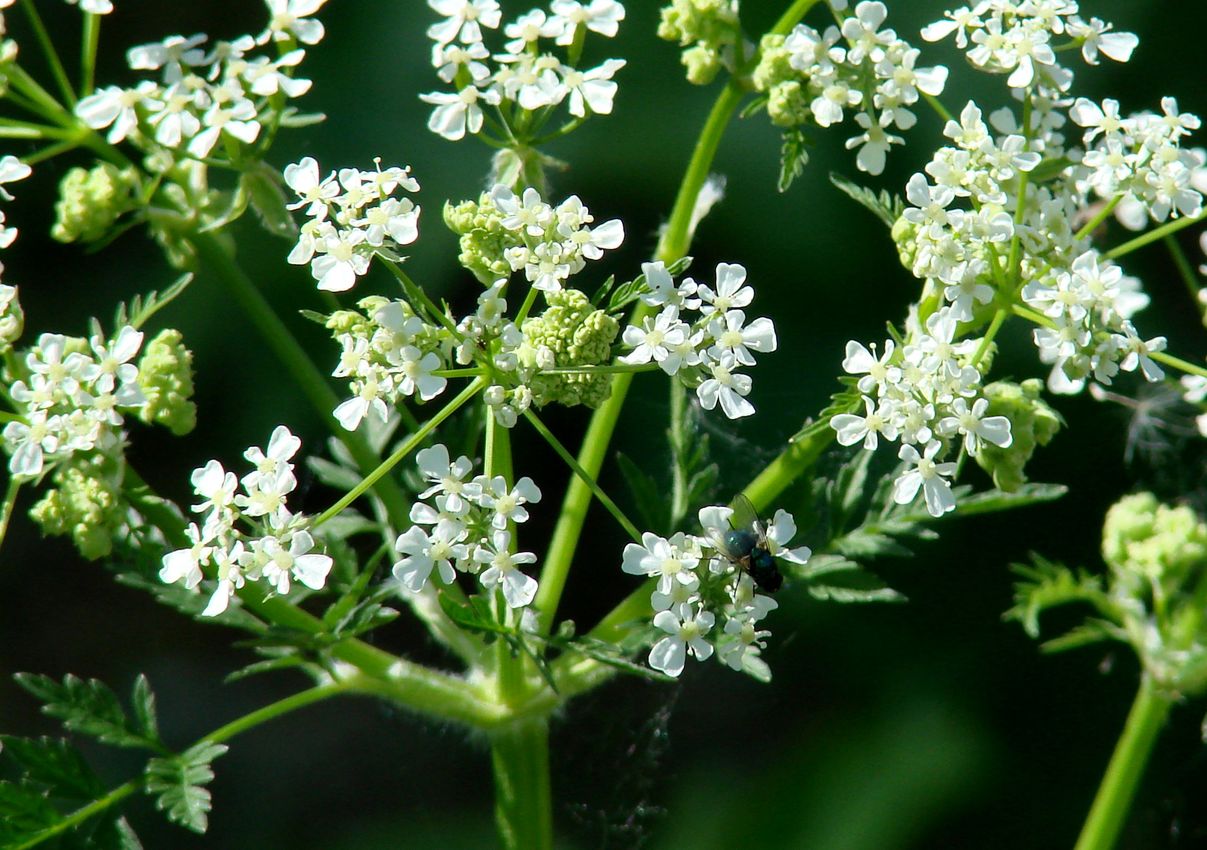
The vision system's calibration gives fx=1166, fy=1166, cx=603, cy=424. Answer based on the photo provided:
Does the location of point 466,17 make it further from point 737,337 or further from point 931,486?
point 931,486

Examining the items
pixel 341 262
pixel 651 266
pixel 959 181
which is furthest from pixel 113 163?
pixel 959 181

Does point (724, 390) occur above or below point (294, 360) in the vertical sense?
above

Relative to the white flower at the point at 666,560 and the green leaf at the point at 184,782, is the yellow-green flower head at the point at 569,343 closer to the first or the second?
the white flower at the point at 666,560

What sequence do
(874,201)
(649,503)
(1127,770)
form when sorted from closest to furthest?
(874,201), (649,503), (1127,770)

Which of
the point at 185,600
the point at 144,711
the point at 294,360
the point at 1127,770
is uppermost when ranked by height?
the point at 294,360

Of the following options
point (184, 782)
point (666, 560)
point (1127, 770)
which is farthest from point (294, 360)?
point (1127, 770)

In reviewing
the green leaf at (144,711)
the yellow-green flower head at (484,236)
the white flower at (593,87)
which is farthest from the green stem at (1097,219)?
the green leaf at (144,711)

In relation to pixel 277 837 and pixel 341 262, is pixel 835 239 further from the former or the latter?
pixel 277 837
